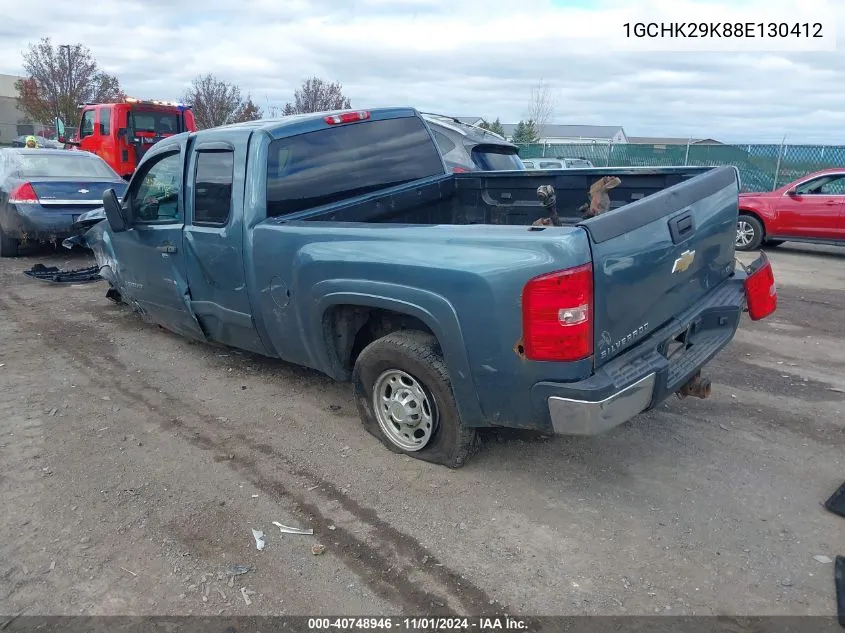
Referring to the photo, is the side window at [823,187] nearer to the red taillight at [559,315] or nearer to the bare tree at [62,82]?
the red taillight at [559,315]

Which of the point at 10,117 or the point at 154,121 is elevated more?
the point at 10,117

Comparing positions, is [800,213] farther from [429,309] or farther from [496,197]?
[429,309]

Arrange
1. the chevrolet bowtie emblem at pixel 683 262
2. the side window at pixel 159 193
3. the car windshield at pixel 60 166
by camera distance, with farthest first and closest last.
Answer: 1. the car windshield at pixel 60 166
2. the side window at pixel 159 193
3. the chevrolet bowtie emblem at pixel 683 262

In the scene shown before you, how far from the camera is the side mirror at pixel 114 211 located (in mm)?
5148

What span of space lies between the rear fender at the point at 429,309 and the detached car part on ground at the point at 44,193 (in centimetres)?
723

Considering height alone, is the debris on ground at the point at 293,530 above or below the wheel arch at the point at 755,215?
below

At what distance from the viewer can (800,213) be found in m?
10.9

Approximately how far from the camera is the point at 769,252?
1175cm

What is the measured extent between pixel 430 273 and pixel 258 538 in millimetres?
1529

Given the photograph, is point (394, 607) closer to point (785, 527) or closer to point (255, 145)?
point (785, 527)

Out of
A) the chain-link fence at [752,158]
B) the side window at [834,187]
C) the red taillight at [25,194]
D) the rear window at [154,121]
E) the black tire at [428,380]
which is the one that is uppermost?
the rear window at [154,121]

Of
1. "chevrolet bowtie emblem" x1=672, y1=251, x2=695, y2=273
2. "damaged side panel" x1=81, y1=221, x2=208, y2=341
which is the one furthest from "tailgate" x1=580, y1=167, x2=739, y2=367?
"damaged side panel" x1=81, y1=221, x2=208, y2=341

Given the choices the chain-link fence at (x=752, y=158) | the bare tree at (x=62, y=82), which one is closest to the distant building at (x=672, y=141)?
the chain-link fence at (x=752, y=158)

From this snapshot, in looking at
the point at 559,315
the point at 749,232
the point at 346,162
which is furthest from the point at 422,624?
the point at 749,232
